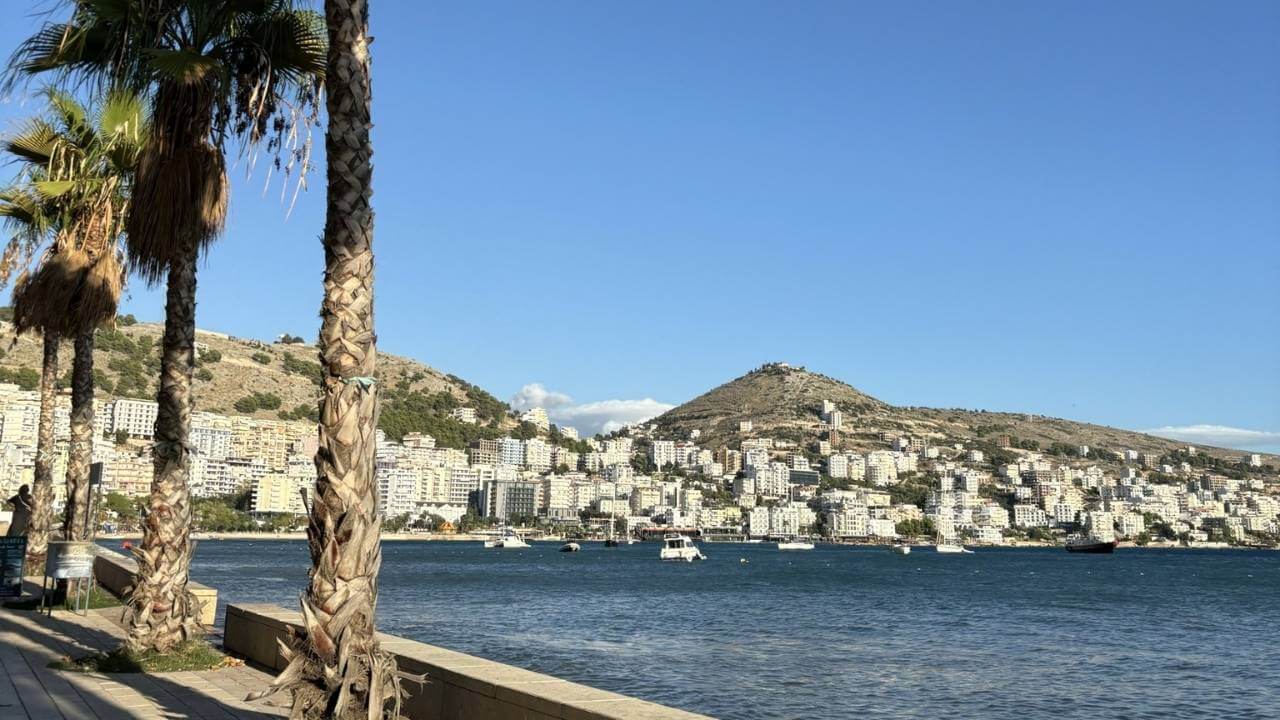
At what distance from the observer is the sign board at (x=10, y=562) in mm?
14734

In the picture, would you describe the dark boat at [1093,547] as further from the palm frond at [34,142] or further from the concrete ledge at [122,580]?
the palm frond at [34,142]

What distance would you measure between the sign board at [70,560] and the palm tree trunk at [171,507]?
292 centimetres

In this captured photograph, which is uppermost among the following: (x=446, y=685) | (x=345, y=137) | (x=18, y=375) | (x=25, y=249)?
(x=18, y=375)

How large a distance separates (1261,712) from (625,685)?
43.0 ft

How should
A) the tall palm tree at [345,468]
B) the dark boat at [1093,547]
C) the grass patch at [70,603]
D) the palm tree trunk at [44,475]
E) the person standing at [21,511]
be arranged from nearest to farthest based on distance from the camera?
the tall palm tree at [345,468], the grass patch at [70,603], the person standing at [21,511], the palm tree trunk at [44,475], the dark boat at [1093,547]

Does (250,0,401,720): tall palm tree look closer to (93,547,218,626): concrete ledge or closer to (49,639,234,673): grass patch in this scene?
(49,639,234,673): grass patch

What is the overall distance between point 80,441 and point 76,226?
4.97 m

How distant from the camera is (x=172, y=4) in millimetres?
9953

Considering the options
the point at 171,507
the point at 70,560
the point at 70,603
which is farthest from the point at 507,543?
the point at 171,507

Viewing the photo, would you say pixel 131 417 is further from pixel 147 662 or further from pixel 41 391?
pixel 147 662

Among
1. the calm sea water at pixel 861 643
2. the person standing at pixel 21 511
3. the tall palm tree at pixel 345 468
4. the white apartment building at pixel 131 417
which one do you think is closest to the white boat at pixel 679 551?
the calm sea water at pixel 861 643

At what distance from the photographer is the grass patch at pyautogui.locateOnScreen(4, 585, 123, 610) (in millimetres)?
14453

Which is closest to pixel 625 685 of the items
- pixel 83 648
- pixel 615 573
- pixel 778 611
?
pixel 83 648

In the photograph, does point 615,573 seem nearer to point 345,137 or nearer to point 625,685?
point 625,685
